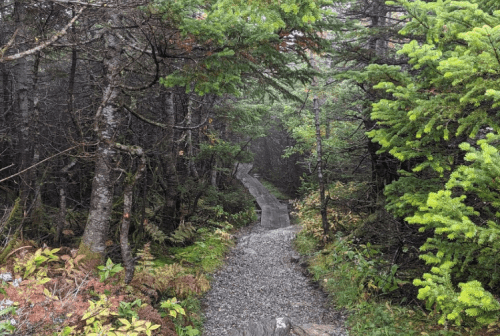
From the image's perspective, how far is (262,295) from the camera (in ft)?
25.3

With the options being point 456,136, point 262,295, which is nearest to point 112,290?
point 262,295

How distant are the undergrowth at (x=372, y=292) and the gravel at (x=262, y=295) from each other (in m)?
0.35

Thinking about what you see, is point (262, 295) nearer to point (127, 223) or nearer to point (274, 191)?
point (127, 223)

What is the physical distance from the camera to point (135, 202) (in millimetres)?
9336

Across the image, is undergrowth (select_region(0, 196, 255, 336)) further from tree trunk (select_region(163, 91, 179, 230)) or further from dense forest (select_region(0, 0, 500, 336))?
tree trunk (select_region(163, 91, 179, 230))

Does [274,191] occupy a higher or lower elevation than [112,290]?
lower

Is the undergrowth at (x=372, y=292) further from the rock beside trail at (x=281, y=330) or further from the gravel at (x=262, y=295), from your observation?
the rock beside trail at (x=281, y=330)

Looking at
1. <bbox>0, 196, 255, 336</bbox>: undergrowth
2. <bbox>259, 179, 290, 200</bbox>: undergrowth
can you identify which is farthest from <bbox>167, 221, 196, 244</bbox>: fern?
<bbox>259, 179, 290, 200</bbox>: undergrowth

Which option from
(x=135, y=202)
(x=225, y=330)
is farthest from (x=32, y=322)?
(x=135, y=202)

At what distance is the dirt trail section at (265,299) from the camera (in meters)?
5.84

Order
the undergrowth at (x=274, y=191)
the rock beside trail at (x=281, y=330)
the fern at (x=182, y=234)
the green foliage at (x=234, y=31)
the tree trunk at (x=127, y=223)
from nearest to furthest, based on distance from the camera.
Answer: the green foliage at (x=234, y=31)
the tree trunk at (x=127, y=223)
the rock beside trail at (x=281, y=330)
the fern at (x=182, y=234)
the undergrowth at (x=274, y=191)

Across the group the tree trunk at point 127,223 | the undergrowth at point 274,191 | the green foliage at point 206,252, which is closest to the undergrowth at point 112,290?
the green foliage at point 206,252

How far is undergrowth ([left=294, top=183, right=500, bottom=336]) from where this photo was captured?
203 inches

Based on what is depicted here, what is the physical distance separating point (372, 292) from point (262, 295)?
2.60 metres
